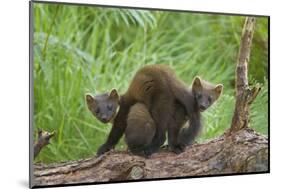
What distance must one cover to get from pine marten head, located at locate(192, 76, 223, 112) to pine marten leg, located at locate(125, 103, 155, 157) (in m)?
0.32

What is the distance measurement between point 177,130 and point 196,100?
0.69 feet

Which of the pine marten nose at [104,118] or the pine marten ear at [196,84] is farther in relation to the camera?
Result: the pine marten ear at [196,84]

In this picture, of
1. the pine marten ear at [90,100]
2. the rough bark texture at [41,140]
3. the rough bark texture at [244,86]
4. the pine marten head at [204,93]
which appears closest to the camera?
the rough bark texture at [41,140]

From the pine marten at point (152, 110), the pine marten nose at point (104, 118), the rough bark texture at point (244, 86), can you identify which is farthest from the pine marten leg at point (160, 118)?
the rough bark texture at point (244, 86)

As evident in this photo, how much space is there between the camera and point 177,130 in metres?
3.53

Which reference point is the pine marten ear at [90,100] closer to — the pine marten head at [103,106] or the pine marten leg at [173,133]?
the pine marten head at [103,106]

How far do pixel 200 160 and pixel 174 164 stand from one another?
6.9 inches

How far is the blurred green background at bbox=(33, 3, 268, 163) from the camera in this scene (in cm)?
338

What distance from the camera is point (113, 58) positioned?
356cm

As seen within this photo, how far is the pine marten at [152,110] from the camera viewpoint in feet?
11.3

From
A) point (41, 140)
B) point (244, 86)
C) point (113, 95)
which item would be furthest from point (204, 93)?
point (41, 140)

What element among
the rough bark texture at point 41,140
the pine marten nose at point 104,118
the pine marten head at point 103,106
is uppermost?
the pine marten head at point 103,106

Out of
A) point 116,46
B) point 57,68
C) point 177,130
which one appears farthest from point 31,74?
point 177,130
